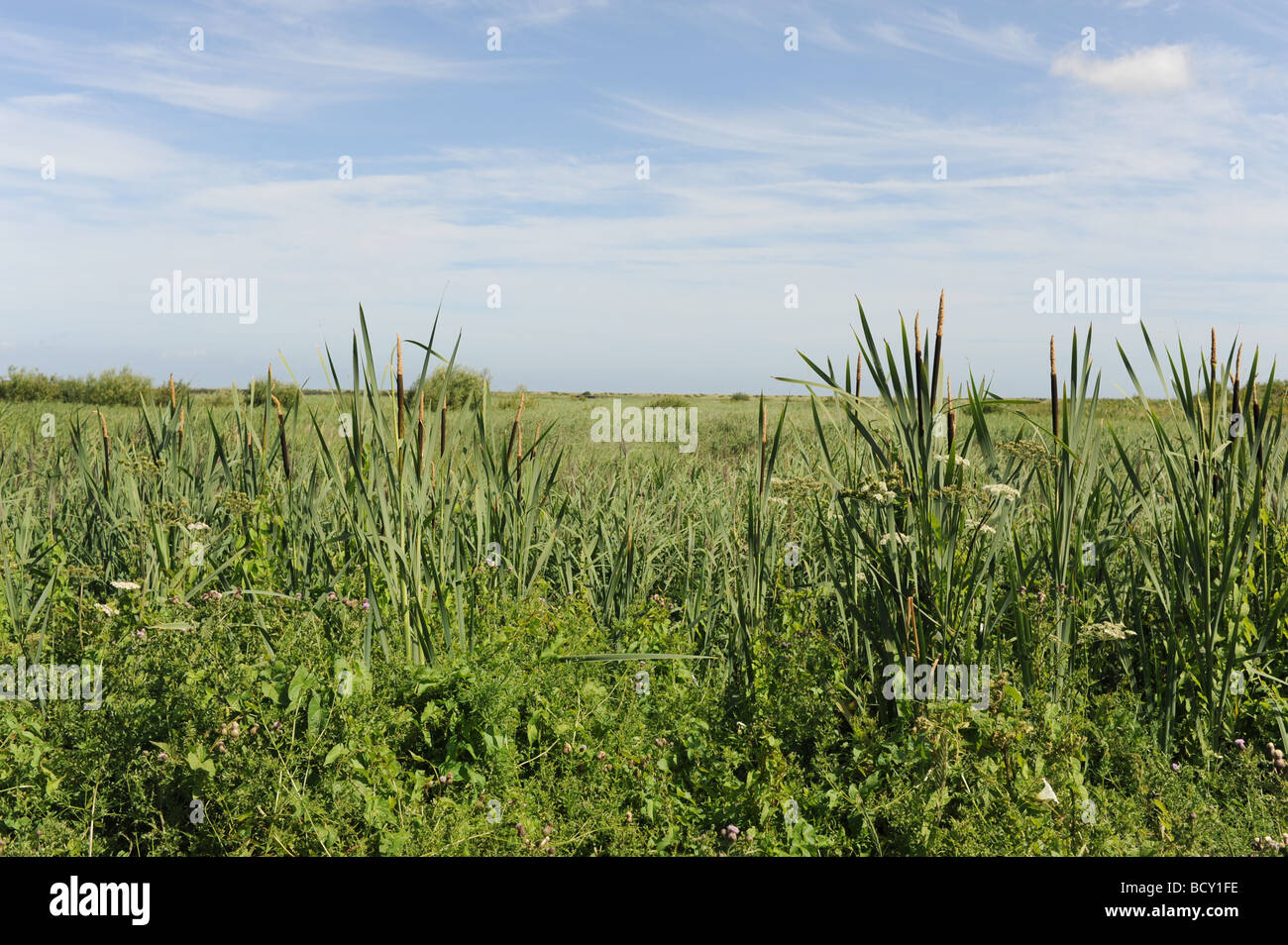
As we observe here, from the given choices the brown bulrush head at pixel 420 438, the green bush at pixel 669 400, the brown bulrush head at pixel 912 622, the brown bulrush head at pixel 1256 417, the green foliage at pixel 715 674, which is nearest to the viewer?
the green foliage at pixel 715 674

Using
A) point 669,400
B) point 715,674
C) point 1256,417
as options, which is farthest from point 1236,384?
point 669,400

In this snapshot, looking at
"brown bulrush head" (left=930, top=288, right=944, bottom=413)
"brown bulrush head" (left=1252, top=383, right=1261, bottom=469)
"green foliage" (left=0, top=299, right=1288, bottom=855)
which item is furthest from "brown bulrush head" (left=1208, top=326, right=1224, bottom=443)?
"brown bulrush head" (left=930, top=288, right=944, bottom=413)

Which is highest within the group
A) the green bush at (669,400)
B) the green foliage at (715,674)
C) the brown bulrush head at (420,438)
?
the green bush at (669,400)

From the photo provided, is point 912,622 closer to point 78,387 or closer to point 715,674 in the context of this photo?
point 715,674

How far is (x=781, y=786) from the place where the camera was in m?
2.53

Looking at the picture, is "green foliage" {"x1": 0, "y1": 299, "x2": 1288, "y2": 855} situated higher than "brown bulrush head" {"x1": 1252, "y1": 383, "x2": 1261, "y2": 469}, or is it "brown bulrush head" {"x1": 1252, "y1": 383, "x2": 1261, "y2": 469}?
"brown bulrush head" {"x1": 1252, "y1": 383, "x2": 1261, "y2": 469}

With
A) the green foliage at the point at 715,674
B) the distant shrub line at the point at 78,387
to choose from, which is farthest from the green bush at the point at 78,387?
the green foliage at the point at 715,674

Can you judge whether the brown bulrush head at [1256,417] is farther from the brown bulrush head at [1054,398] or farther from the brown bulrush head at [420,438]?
the brown bulrush head at [420,438]

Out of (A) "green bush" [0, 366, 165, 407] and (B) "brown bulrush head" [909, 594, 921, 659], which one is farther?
(A) "green bush" [0, 366, 165, 407]

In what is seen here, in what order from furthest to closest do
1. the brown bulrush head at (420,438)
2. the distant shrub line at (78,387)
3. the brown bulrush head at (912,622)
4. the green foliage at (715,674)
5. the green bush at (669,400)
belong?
the green bush at (669,400)
the distant shrub line at (78,387)
the brown bulrush head at (420,438)
the brown bulrush head at (912,622)
the green foliage at (715,674)

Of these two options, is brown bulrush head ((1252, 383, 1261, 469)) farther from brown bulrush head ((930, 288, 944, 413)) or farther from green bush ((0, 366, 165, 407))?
green bush ((0, 366, 165, 407))

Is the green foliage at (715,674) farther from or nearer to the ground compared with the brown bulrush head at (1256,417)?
nearer to the ground
